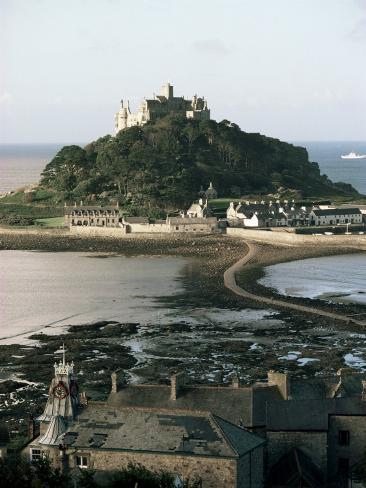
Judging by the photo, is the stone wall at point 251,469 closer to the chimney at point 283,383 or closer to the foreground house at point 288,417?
the foreground house at point 288,417

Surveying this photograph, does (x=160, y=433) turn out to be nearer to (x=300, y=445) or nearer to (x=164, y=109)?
(x=300, y=445)

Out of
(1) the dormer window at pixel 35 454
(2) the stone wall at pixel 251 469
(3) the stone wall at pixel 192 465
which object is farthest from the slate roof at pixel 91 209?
(3) the stone wall at pixel 192 465

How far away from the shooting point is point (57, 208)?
11975 centimetres

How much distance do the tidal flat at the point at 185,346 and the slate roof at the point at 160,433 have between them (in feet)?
34.3

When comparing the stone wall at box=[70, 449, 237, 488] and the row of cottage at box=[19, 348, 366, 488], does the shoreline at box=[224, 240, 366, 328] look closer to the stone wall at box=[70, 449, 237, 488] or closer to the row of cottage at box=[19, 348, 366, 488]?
the row of cottage at box=[19, 348, 366, 488]

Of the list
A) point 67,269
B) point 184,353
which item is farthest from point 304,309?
point 67,269

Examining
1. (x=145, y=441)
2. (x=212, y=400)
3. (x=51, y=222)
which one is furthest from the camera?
(x=51, y=222)

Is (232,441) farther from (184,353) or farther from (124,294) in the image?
(124,294)

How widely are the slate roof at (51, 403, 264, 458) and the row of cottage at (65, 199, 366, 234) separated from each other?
75.7 m

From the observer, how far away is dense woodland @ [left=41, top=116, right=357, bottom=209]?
11894cm

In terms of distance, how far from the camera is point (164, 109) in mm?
138500

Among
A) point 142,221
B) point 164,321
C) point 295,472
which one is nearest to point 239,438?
point 295,472

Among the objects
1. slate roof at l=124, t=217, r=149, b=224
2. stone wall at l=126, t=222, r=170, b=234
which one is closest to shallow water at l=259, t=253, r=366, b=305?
stone wall at l=126, t=222, r=170, b=234

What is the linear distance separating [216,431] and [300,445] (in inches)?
137
